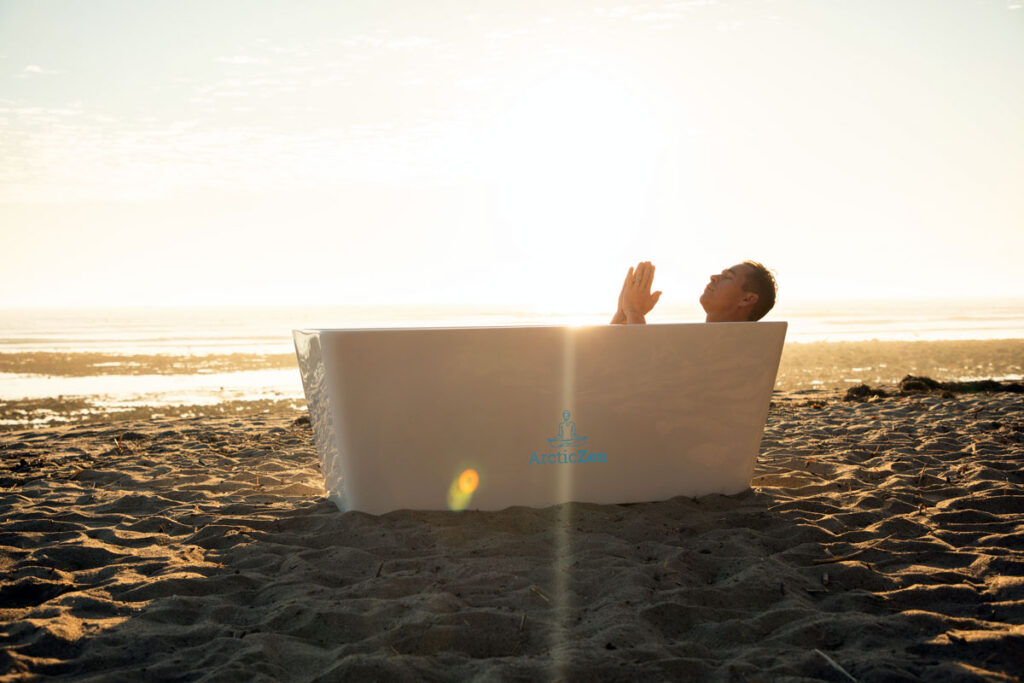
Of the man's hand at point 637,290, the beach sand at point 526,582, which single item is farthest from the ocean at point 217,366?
the beach sand at point 526,582

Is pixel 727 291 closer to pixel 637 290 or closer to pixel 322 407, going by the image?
pixel 637 290

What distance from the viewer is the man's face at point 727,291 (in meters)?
3.21

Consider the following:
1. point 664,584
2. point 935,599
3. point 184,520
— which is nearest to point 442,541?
point 664,584

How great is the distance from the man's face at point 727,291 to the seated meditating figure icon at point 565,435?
1.02 m

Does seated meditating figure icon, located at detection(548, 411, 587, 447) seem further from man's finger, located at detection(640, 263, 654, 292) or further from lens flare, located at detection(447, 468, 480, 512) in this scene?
man's finger, located at detection(640, 263, 654, 292)

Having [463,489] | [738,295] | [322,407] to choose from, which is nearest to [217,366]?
[322,407]

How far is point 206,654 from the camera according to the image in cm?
157

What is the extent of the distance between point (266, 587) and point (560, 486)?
47.0 inches

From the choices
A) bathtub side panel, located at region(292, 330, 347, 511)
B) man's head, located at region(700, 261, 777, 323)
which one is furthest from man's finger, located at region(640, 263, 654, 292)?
bathtub side panel, located at region(292, 330, 347, 511)

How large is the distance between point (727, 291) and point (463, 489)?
5.22 ft

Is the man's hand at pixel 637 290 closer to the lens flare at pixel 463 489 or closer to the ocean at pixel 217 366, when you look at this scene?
the lens flare at pixel 463 489

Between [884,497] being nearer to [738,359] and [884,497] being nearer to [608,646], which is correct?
[738,359]

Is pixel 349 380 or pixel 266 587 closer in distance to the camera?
pixel 266 587

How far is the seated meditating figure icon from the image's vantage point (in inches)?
105
